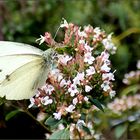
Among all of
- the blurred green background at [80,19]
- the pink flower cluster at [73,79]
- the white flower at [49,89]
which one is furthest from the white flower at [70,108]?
the blurred green background at [80,19]

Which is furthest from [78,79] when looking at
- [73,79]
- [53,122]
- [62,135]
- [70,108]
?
[62,135]

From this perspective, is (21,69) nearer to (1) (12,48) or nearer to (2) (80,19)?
(1) (12,48)

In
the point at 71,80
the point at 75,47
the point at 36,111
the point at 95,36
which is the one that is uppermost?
the point at 36,111

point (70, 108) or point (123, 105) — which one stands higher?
point (123, 105)

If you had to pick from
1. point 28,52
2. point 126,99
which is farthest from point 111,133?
point 28,52

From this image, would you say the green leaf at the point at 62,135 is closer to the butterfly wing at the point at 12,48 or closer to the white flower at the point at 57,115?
the white flower at the point at 57,115

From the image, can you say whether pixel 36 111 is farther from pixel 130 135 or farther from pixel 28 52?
pixel 28 52
